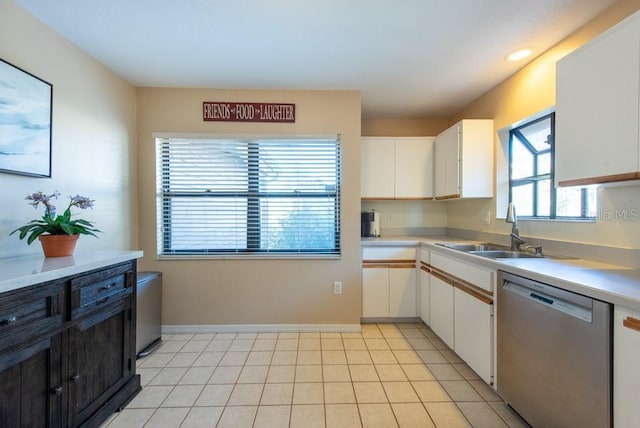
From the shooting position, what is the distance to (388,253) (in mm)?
2891

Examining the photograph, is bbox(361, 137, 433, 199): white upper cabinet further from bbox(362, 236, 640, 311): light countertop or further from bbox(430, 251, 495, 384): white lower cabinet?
bbox(362, 236, 640, 311): light countertop

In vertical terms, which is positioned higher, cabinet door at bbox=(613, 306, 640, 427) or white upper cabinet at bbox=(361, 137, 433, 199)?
white upper cabinet at bbox=(361, 137, 433, 199)

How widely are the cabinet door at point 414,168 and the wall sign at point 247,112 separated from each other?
1330 mm

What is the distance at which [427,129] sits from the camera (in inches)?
142

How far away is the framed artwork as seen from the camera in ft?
5.03

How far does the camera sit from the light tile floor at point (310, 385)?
162 centimetres

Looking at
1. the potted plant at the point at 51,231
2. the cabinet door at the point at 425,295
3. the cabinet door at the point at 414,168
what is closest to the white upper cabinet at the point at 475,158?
the cabinet door at the point at 414,168

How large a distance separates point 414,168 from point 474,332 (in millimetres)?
1881

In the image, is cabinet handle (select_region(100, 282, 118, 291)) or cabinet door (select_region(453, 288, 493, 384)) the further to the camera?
cabinet door (select_region(453, 288, 493, 384))

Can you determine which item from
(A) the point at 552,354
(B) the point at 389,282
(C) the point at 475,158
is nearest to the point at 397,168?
(C) the point at 475,158

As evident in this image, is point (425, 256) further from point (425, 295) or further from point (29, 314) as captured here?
point (29, 314)

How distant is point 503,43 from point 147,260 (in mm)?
3494

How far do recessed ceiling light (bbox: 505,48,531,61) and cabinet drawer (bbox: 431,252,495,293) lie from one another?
5.29ft

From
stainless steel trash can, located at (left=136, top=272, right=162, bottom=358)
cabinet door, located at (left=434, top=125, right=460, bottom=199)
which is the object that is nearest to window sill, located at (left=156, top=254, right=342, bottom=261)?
stainless steel trash can, located at (left=136, top=272, right=162, bottom=358)
